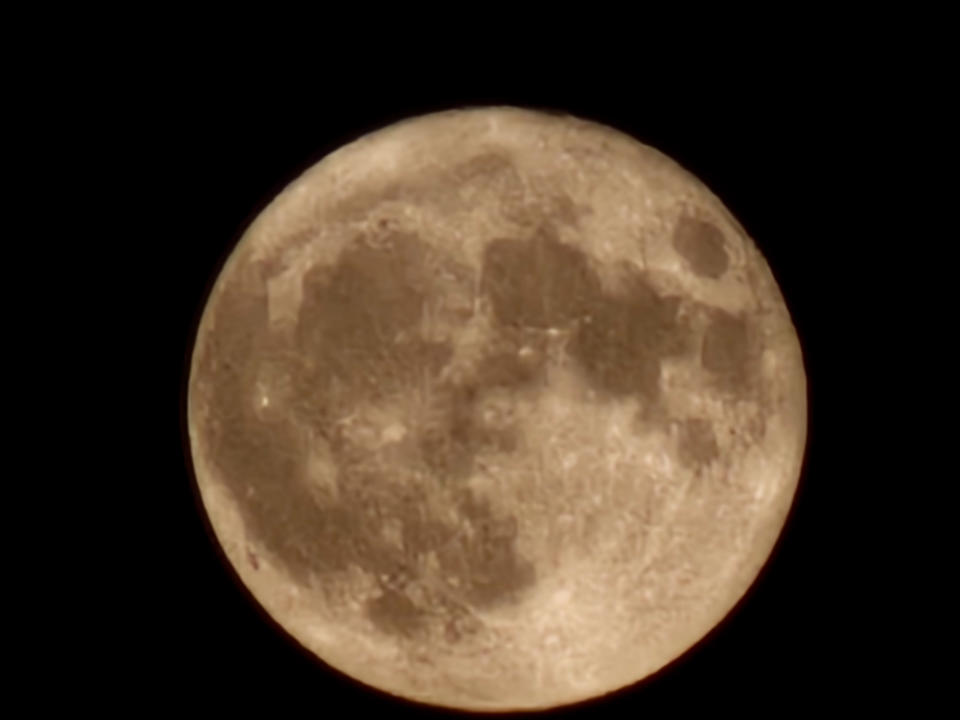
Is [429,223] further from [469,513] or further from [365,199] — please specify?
[469,513]

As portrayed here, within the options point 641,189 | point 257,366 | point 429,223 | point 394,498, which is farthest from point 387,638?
point 641,189

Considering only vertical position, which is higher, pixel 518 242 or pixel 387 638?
pixel 518 242

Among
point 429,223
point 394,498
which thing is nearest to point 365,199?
point 429,223

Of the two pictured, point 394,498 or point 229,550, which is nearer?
point 394,498

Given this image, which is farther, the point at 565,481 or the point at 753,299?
the point at 753,299

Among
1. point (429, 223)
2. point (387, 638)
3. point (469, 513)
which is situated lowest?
point (387, 638)

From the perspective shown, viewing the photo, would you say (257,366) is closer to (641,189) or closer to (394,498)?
(394,498)
